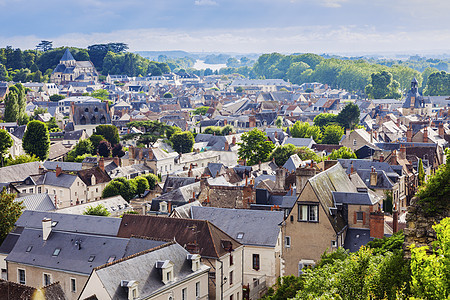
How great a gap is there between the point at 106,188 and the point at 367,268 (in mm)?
51385

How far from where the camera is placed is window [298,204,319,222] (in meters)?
36.6

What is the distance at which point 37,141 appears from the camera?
308ft

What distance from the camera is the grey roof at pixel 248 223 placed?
39.8 meters

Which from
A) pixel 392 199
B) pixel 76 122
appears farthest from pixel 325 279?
pixel 76 122

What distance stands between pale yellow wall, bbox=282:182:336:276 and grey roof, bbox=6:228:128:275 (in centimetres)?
980

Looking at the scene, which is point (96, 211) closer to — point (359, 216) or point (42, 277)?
point (42, 277)

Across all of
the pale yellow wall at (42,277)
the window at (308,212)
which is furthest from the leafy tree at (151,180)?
the window at (308,212)

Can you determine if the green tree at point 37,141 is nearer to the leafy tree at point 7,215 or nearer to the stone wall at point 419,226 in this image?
the leafy tree at point 7,215

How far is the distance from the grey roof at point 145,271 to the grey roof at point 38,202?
90.1ft

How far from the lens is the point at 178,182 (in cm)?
6250

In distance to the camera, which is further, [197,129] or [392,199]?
[197,129]

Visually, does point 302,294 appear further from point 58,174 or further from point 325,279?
point 58,174

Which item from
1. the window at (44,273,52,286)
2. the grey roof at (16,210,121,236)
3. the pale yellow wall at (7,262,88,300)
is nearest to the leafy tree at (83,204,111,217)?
the grey roof at (16,210,121,236)

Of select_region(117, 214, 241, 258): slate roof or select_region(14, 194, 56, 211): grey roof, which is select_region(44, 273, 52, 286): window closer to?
select_region(117, 214, 241, 258): slate roof
